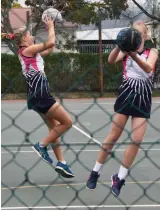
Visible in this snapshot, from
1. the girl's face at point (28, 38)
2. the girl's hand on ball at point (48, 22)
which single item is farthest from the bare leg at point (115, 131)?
the girl's hand on ball at point (48, 22)

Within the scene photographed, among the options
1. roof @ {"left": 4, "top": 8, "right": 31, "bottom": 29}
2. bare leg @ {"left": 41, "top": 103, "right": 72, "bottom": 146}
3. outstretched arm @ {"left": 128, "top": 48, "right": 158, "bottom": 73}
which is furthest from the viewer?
bare leg @ {"left": 41, "top": 103, "right": 72, "bottom": 146}

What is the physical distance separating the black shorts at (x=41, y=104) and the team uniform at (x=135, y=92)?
0.49 metres

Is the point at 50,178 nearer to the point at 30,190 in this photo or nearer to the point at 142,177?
the point at 30,190

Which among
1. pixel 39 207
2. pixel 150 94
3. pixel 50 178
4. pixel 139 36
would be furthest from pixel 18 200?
pixel 139 36

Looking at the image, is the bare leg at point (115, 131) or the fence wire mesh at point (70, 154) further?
the bare leg at point (115, 131)

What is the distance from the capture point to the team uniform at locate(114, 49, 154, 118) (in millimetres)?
3336

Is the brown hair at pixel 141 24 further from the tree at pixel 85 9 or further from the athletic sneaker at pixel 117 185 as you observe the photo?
the athletic sneaker at pixel 117 185

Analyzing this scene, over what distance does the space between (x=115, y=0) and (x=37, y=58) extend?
1830mm

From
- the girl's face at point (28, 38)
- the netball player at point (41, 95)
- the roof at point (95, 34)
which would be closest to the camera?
the roof at point (95, 34)

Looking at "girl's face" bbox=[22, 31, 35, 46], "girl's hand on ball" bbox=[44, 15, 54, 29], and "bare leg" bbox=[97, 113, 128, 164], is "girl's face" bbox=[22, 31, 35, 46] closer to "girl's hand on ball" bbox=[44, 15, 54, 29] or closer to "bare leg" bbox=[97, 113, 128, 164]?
"girl's hand on ball" bbox=[44, 15, 54, 29]

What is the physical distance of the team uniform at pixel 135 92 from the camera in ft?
10.9

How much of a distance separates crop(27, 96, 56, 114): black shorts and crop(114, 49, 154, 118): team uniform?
19.3 inches

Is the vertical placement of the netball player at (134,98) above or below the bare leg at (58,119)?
above

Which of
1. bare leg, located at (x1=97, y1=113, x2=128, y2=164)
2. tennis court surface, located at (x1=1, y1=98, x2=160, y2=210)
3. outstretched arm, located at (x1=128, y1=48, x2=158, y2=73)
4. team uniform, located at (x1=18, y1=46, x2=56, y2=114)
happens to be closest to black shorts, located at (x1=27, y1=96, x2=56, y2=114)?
team uniform, located at (x1=18, y1=46, x2=56, y2=114)
